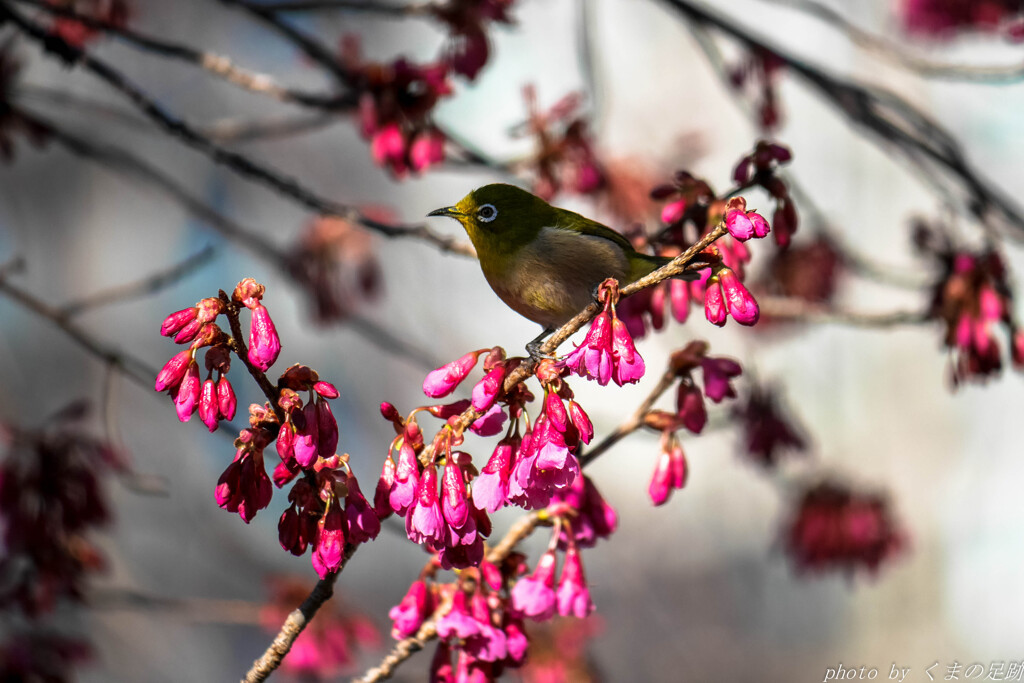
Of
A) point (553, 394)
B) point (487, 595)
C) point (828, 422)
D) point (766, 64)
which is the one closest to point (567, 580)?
point (487, 595)

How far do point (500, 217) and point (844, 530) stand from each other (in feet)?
8.73

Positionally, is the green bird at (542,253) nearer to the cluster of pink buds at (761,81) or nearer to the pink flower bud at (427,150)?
the pink flower bud at (427,150)

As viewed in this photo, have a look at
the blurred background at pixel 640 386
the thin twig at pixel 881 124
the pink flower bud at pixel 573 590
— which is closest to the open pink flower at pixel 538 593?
the pink flower bud at pixel 573 590

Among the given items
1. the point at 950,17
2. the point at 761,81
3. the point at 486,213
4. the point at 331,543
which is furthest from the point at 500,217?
the point at 950,17

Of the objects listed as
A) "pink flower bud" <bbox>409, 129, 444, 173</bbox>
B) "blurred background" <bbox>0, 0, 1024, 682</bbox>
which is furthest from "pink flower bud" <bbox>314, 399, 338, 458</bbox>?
"blurred background" <bbox>0, 0, 1024, 682</bbox>

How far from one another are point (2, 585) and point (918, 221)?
3323 millimetres

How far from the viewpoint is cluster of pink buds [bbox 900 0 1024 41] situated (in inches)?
177

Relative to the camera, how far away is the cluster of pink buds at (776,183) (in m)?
1.82

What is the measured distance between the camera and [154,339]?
8.45m

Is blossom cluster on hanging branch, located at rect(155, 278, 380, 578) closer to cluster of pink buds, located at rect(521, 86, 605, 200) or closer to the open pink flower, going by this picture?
the open pink flower

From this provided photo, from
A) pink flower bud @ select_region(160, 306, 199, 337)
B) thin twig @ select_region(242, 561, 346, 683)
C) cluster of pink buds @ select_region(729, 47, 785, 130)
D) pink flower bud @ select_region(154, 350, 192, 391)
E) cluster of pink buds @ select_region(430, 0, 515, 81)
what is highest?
cluster of pink buds @ select_region(729, 47, 785, 130)

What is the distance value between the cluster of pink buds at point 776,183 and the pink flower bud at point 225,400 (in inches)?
45.5

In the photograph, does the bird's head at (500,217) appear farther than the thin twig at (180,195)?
No

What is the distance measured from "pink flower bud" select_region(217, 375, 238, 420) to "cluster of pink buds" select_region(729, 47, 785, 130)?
8.24ft
